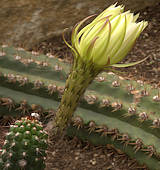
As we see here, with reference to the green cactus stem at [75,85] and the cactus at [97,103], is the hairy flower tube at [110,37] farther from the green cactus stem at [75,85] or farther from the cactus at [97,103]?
the cactus at [97,103]

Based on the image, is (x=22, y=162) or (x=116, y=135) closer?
(x=22, y=162)

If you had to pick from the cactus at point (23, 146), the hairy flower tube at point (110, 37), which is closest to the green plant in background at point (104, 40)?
the hairy flower tube at point (110, 37)

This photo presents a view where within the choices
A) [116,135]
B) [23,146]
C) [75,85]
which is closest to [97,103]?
[116,135]

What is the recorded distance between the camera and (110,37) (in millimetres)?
1302

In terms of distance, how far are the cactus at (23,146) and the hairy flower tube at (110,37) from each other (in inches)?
14.8

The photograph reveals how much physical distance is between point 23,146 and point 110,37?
55cm

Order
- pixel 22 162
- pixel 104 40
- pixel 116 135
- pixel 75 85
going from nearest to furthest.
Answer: pixel 104 40 < pixel 22 162 < pixel 75 85 < pixel 116 135

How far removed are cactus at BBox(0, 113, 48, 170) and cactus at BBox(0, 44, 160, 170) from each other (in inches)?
20.6

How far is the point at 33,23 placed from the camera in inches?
118

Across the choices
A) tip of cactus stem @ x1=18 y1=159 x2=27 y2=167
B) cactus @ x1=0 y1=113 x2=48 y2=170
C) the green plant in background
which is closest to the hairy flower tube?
the green plant in background

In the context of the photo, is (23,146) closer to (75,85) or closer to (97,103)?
(75,85)

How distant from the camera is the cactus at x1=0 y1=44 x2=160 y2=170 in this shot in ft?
6.01

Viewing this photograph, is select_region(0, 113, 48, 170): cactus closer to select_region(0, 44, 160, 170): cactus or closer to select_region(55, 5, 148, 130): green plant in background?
select_region(55, 5, 148, 130): green plant in background

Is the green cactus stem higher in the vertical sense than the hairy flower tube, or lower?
lower
